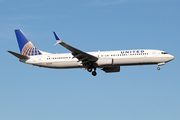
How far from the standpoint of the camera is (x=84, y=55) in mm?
49969

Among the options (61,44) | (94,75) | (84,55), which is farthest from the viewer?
(94,75)

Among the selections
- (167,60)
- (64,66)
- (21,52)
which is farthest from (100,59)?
(21,52)

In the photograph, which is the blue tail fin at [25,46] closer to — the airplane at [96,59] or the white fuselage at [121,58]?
the airplane at [96,59]

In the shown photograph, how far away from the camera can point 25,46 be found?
57.7 metres

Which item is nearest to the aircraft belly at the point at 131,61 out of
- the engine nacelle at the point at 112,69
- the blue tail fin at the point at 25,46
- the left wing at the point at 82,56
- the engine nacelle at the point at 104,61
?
the engine nacelle at the point at 104,61

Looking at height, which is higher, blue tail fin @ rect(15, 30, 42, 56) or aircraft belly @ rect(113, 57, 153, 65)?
blue tail fin @ rect(15, 30, 42, 56)

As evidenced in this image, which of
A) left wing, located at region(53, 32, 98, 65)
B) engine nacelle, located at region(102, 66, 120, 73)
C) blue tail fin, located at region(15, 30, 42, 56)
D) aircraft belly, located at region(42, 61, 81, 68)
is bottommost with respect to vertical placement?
engine nacelle, located at region(102, 66, 120, 73)

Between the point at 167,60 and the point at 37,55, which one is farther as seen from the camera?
the point at 37,55

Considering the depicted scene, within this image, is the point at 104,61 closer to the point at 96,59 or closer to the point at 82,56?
the point at 96,59

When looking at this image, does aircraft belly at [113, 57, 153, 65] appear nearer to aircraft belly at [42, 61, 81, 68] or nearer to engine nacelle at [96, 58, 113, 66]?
engine nacelle at [96, 58, 113, 66]

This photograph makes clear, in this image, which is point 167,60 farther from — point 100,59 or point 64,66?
point 64,66

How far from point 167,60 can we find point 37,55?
2226cm

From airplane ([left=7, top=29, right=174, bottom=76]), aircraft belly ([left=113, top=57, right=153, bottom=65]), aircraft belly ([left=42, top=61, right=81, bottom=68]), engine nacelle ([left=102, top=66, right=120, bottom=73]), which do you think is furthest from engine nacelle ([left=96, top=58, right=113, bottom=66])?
engine nacelle ([left=102, top=66, right=120, bottom=73])

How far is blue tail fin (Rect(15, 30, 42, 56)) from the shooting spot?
56384 mm
